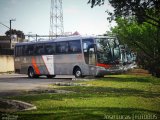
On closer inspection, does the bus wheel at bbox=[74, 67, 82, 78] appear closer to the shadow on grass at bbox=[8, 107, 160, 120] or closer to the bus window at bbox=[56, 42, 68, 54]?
the bus window at bbox=[56, 42, 68, 54]

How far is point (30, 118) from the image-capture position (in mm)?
9430

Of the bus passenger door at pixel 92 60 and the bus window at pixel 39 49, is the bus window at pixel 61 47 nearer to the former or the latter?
the bus window at pixel 39 49

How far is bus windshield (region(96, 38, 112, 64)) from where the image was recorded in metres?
26.8

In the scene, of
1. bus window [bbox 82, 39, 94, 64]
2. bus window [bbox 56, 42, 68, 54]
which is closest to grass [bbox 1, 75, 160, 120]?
bus window [bbox 82, 39, 94, 64]

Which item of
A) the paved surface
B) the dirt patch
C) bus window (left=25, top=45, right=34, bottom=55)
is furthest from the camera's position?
bus window (left=25, top=45, right=34, bottom=55)

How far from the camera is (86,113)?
33.0ft

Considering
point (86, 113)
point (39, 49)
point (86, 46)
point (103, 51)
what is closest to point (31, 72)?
point (39, 49)

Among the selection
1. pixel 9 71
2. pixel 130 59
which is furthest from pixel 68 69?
Result: pixel 9 71

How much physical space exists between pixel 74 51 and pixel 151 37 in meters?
6.59

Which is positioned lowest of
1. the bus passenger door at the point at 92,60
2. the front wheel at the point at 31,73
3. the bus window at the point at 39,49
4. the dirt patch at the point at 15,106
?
the dirt patch at the point at 15,106

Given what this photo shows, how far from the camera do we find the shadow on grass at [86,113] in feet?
31.0

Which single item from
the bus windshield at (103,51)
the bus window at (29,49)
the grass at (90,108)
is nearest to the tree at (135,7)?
the grass at (90,108)

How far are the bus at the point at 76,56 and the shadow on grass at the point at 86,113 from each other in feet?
52.0

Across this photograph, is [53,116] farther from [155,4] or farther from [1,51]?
[1,51]
